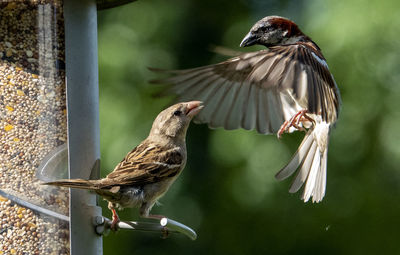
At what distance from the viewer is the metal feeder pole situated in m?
3.79

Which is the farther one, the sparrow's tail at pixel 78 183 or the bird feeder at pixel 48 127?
the bird feeder at pixel 48 127

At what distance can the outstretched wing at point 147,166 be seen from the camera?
3.94 m

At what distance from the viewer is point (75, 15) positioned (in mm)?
3947

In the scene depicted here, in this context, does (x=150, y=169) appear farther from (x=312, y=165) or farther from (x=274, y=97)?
(x=274, y=97)

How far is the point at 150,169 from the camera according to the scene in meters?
4.07

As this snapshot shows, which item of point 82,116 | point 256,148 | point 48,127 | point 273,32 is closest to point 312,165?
point 273,32

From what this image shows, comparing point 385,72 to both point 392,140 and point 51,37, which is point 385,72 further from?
point 51,37

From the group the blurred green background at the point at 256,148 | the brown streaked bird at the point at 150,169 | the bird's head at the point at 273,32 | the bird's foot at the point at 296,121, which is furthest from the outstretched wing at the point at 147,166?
the blurred green background at the point at 256,148

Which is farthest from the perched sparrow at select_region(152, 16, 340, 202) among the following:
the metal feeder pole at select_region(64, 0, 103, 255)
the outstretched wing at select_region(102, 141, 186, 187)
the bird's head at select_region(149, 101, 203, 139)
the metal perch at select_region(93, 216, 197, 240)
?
the metal perch at select_region(93, 216, 197, 240)

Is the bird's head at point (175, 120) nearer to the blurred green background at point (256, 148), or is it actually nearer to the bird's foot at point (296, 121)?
the bird's foot at point (296, 121)

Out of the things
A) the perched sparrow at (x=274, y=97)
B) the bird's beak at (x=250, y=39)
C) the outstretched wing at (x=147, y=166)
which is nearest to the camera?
the outstretched wing at (x=147, y=166)

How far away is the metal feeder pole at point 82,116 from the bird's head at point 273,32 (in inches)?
61.5

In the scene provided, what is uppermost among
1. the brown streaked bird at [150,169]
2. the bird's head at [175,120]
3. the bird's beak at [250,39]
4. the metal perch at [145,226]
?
the bird's beak at [250,39]

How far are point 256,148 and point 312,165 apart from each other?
Result: 1345 mm
